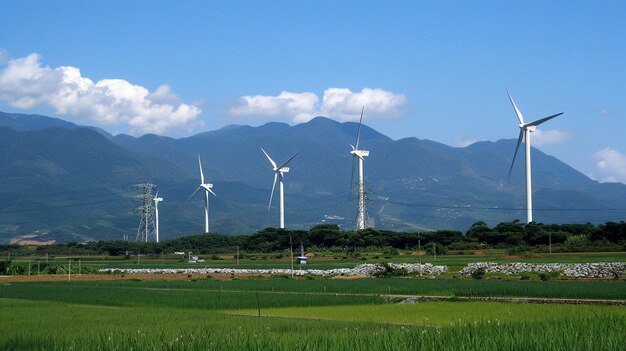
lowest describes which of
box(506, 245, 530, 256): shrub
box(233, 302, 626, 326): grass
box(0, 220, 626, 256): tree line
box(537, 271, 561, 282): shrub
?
box(233, 302, 626, 326): grass

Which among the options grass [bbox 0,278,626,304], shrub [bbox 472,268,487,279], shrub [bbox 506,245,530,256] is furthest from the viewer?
shrub [bbox 506,245,530,256]

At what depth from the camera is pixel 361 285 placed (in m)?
46.8

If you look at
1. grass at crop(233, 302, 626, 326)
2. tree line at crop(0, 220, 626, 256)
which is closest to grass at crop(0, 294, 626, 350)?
grass at crop(233, 302, 626, 326)

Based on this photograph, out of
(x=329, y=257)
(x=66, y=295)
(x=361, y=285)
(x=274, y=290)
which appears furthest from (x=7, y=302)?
(x=329, y=257)

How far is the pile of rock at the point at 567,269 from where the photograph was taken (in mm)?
50250

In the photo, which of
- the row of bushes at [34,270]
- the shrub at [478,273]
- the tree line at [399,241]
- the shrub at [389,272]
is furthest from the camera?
the tree line at [399,241]

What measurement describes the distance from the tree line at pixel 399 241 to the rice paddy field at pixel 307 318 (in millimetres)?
39523

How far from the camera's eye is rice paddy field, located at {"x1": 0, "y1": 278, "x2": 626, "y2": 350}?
609 inches

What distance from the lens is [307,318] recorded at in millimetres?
29688

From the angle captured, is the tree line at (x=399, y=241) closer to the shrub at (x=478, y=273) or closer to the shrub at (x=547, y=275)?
the shrub at (x=478, y=273)

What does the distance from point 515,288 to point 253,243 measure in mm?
79217

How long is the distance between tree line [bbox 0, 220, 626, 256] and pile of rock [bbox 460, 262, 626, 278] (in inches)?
890

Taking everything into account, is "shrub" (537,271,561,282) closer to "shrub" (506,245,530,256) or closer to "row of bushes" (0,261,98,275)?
"shrub" (506,245,530,256)

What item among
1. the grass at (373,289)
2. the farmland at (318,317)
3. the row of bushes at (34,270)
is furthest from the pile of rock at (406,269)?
the row of bushes at (34,270)
